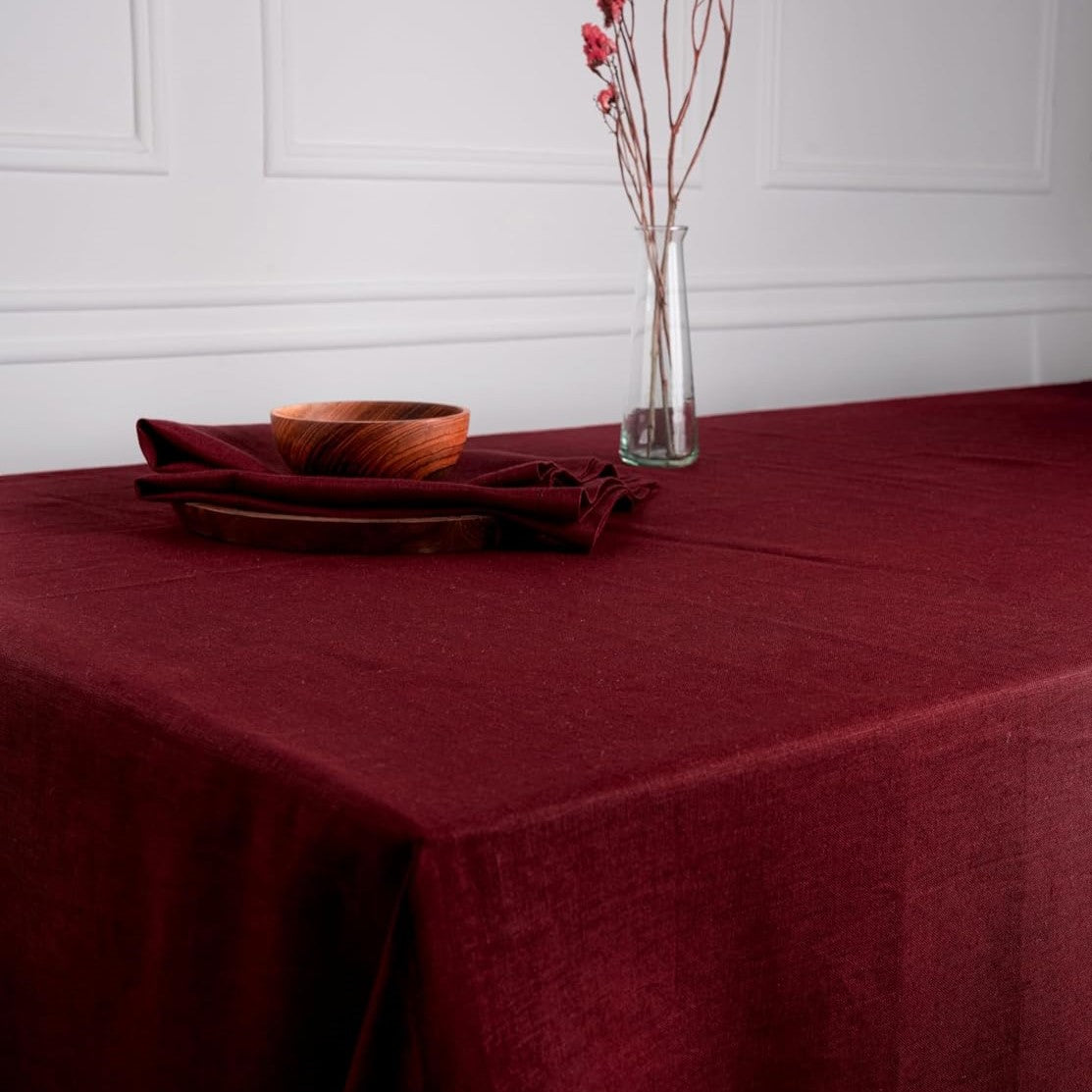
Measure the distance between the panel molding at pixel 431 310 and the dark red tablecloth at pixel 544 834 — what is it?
2.51 feet

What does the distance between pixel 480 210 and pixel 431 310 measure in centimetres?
15

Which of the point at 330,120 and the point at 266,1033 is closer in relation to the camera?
the point at 266,1033

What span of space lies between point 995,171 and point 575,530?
6.20ft

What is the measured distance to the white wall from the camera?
1.62m

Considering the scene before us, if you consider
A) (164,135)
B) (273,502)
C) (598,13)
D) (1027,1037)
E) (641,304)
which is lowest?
(1027,1037)

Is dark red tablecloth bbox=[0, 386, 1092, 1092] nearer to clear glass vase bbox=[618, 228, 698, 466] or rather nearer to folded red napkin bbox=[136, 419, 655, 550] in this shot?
folded red napkin bbox=[136, 419, 655, 550]

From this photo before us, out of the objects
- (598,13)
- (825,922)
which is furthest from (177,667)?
(598,13)

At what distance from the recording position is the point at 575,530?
1.03 m

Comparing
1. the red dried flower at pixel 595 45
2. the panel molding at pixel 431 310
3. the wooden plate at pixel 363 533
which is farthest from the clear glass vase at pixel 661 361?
the panel molding at pixel 431 310

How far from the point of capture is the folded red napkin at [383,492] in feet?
3.43

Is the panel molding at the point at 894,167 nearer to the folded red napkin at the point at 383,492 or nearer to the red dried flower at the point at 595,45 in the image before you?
the red dried flower at the point at 595,45

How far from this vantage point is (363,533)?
3.40 feet

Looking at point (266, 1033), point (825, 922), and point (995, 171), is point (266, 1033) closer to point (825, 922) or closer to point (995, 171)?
point (825, 922)

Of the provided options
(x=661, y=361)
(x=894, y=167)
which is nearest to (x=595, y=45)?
(x=661, y=361)
